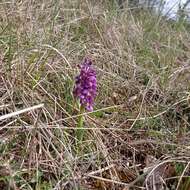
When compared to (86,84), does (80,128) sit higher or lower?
lower

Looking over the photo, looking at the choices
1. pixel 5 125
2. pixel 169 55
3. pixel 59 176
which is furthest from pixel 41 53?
pixel 169 55

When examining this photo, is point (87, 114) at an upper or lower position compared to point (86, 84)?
lower

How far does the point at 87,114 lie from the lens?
1609 mm

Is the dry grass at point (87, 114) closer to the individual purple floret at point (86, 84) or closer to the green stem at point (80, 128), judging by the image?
the green stem at point (80, 128)

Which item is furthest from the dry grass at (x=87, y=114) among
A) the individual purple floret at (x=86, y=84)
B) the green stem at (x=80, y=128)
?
the individual purple floret at (x=86, y=84)

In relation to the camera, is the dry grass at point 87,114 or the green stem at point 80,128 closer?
the dry grass at point 87,114

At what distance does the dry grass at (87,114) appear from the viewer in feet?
4.34

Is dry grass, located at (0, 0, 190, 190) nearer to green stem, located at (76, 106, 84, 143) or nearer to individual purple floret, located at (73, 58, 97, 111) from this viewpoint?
green stem, located at (76, 106, 84, 143)

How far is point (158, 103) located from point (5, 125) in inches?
32.9

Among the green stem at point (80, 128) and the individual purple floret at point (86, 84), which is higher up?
the individual purple floret at point (86, 84)

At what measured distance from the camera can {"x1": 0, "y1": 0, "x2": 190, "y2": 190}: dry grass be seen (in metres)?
1.32

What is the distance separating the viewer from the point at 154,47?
2824 mm

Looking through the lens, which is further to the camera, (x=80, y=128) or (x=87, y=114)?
(x=87, y=114)

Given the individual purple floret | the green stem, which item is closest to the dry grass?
the green stem
